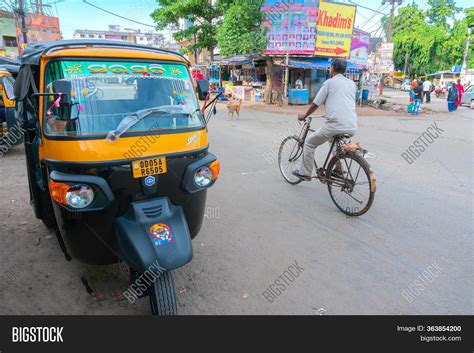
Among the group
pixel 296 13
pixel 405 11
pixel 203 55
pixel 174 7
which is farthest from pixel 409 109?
pixel 405 11

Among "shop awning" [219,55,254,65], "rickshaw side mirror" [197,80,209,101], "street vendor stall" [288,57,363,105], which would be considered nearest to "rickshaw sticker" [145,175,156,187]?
"rickshaw side mirror" [197,80,209,101]

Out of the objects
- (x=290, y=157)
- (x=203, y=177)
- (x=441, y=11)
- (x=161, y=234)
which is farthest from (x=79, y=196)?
(x=441, y=11)

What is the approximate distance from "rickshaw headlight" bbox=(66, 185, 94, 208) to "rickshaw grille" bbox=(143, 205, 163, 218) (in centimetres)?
38

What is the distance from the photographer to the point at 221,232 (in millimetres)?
4145

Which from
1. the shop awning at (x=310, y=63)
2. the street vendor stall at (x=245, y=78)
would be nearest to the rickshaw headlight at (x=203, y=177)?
the shop awning at (x=310, y=63)

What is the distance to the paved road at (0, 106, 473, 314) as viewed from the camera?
285 centimetres

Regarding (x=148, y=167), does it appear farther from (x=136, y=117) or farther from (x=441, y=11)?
(x=441, y=11)

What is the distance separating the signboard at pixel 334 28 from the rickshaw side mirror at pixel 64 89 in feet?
68.4

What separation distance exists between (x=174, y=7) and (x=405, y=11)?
45.5 m

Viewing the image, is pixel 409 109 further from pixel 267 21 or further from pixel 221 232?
pixel 221 232

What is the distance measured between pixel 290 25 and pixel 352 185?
18.3m

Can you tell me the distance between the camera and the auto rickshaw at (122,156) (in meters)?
2.37

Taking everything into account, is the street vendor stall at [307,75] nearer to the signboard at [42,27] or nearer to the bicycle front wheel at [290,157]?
the bicycle front wheel at [290,157]

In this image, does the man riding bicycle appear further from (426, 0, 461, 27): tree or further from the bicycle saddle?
(426, 0, 461, 27): tree
